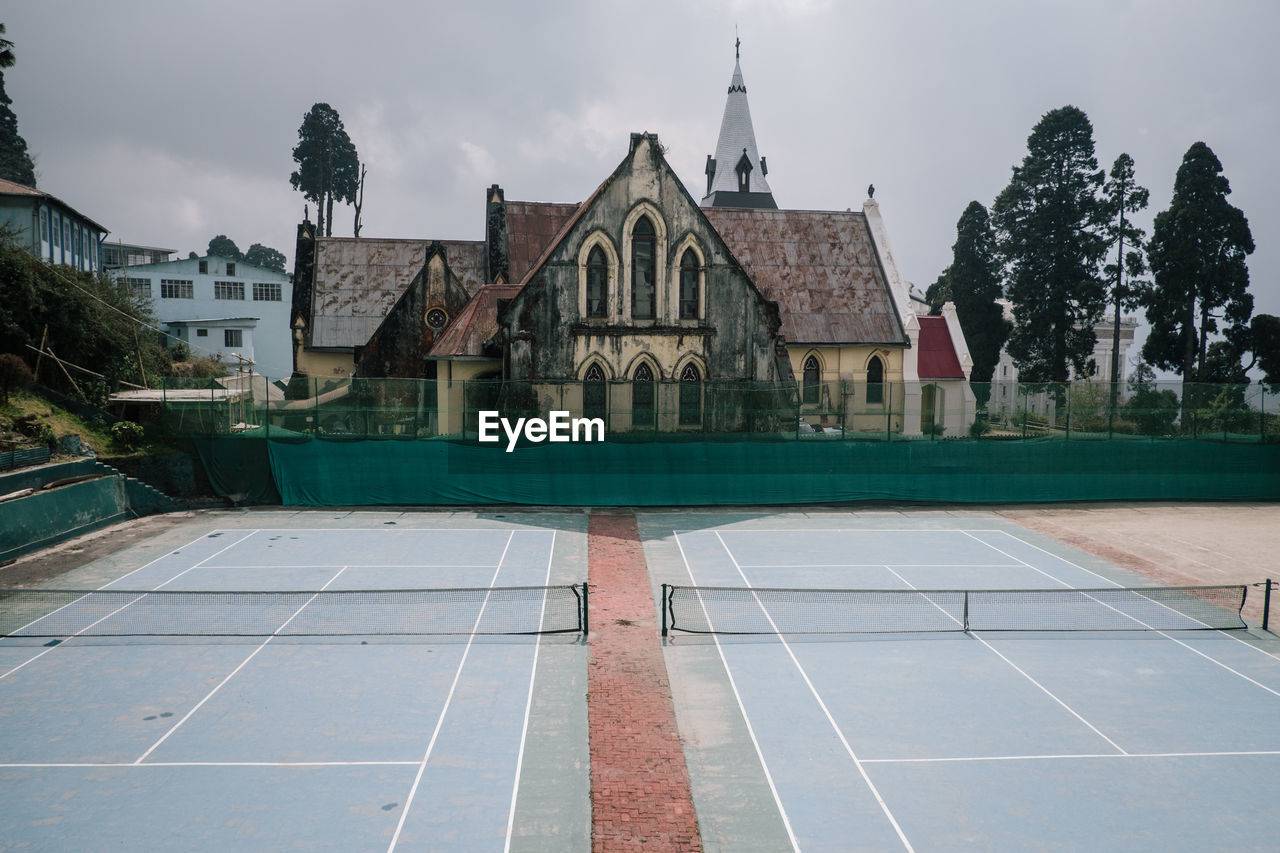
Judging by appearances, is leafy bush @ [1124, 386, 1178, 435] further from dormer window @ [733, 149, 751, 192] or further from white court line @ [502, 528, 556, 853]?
dormer window @ [733, 149, 751, 192]

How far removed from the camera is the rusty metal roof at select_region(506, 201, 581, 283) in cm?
3841

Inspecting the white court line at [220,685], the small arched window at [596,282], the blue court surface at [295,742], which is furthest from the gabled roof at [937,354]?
the white court line at [220,685]

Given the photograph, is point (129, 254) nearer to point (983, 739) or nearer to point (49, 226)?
point (49, 226)

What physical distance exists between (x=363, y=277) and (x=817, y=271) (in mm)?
→ 20998

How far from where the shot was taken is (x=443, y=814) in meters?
9.21

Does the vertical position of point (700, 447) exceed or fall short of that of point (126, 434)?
it falls short

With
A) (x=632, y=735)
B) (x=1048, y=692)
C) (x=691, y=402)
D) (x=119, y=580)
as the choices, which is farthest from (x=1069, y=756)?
(x=691, y=402)

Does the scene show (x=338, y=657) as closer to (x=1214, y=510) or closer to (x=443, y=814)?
(x=443, y=814)

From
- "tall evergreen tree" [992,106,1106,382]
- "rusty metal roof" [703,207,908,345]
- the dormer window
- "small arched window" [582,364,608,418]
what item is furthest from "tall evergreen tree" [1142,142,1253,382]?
"small arched window" [582,364,608,418]

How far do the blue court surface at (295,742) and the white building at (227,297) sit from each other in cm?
5733

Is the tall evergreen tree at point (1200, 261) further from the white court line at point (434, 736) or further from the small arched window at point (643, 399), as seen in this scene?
the white court line at point (434, 736)

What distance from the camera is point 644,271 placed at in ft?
101

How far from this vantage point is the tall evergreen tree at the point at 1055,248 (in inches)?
2090

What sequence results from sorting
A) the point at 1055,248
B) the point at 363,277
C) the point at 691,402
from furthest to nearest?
the point at 1055,248 → the point at 363,277 → the point at 691,402
